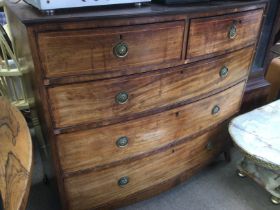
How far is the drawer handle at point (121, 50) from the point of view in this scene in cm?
83

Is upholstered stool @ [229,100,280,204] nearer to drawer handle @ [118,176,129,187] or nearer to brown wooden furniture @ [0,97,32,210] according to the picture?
drawer handle @ [118,176,129,187]

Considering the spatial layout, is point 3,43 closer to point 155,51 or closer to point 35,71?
point 35,71

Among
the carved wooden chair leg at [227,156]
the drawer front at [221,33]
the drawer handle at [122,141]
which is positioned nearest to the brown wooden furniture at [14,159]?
the drawer handle at [122,141]

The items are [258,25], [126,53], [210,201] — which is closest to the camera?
[126,53]

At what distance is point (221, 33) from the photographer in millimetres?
1043

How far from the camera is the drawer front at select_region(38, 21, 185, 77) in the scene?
753 mm

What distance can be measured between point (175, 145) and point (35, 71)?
0.71m

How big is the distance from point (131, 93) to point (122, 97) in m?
0.04

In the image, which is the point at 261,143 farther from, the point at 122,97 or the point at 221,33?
the point at 122,97

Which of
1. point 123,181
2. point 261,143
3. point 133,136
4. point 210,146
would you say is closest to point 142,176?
point 123,181

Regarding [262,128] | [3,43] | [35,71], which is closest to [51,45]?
[35,71]

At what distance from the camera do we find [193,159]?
138 cm

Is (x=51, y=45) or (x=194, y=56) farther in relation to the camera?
(x=194, y=56)

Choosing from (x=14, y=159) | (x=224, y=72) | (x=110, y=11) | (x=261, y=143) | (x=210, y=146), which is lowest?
(x=210, y=146)
